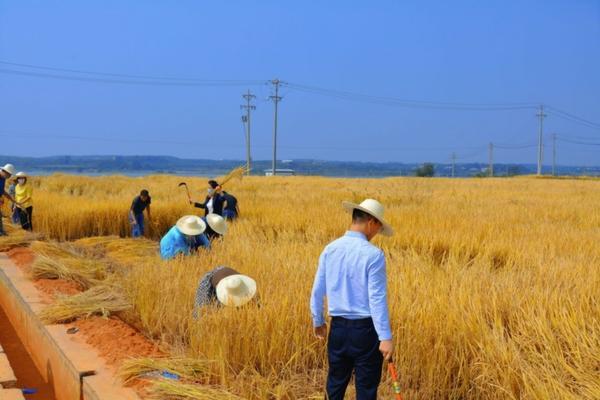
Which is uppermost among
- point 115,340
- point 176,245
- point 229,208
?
point 229,208

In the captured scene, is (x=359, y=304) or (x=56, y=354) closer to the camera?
(x=359, y=304)

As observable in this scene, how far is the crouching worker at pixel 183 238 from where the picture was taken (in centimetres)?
708

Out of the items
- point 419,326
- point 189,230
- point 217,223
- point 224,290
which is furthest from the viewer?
point 217,223

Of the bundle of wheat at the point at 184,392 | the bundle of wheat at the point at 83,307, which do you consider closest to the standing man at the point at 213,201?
the bundle of wheat at the point at 83,307

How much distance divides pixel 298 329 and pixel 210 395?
0.91 meters

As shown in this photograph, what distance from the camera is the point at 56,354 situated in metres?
5.09

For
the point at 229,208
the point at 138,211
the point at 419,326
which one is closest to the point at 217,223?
the point at 229,208

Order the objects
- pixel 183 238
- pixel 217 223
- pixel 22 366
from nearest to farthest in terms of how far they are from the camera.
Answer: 1. pixel 22 366
2. pixel 183 238
3. pixel 217 223

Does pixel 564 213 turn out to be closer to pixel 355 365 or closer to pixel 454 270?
pixel 454 270

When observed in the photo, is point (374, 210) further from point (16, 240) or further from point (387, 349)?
point (16, 240)

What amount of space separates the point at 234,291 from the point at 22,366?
2608mm

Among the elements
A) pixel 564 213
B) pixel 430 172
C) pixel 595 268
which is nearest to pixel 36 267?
pixel 595 268

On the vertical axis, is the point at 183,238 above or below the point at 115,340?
above

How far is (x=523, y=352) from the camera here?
3992mm
